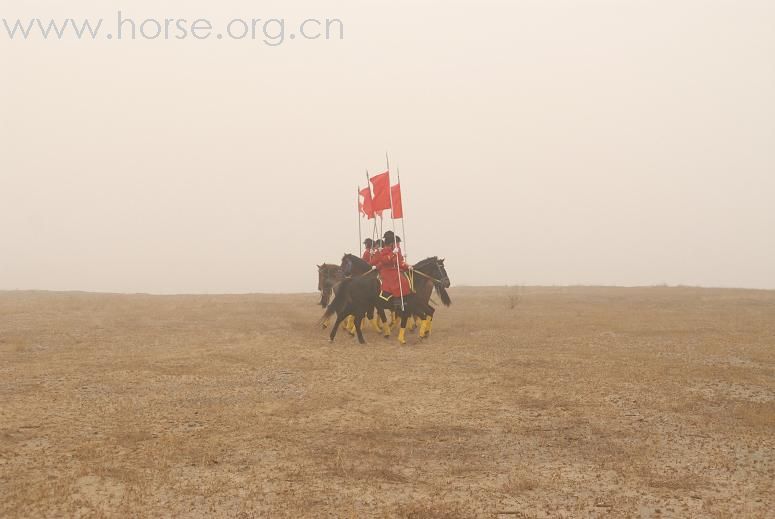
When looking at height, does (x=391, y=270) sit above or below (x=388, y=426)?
above

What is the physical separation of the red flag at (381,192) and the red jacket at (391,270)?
1.88m

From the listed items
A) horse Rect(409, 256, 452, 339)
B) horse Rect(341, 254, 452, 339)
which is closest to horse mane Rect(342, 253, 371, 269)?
horse Rect(341, 254, 452, 339)

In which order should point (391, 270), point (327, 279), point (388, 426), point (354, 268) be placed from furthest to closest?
point (327, 279) < point (354, 268) < point (391, 270) < point (388, 426)

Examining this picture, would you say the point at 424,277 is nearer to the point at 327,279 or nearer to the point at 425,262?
the point at 425,262

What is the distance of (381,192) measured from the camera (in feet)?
50.8

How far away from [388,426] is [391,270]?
22.8ft

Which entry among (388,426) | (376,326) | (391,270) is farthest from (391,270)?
(388,426)

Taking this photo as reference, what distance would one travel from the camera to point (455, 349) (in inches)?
481

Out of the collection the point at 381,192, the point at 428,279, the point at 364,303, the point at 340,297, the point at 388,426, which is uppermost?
the point at 381,192

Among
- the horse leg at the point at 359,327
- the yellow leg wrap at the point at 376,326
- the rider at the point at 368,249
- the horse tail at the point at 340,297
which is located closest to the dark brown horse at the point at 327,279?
the rider at the point at 368,249

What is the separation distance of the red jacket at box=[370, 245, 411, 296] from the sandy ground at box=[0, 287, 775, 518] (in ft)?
4.08

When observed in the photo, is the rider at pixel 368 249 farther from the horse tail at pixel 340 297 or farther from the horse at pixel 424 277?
the horse tail at pixel 340 297

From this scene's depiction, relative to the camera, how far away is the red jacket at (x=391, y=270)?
44.3 ft

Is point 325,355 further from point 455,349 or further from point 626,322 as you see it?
point 626,322
